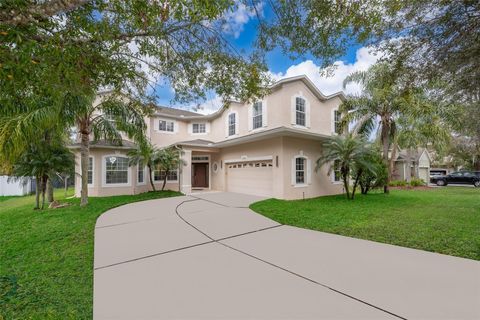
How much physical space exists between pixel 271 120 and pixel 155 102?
262 inches

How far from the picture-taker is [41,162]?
860cm

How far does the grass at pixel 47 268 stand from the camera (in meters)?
2.64

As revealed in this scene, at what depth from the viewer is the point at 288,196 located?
11.0 m

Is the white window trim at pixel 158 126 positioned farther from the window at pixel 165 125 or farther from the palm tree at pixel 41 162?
the palm tree at pixel 41 162

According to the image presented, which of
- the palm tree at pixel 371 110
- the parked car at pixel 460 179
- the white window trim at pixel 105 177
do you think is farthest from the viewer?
the parked car at pixel 460 179

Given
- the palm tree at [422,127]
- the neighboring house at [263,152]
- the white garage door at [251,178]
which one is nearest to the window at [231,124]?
the neighboring house at [263,152]

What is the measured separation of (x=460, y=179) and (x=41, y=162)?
31.8 meters

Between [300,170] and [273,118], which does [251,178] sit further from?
[273,118]

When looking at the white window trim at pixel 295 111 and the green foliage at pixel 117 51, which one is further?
the white window trim at pixel 295 111

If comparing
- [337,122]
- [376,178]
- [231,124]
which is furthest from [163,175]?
[376,178]

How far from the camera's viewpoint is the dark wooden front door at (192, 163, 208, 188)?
17641 millimetres

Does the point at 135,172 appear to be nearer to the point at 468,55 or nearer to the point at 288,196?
the point at 288,196

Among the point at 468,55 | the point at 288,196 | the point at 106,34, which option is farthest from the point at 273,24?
the point at 288,196

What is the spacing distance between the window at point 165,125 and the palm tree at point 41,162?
7388mm
